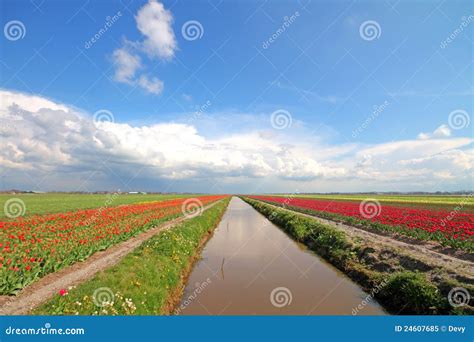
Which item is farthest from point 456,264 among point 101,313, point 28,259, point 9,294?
point 28,259

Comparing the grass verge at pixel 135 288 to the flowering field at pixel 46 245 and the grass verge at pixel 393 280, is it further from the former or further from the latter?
the grass verge at pixel 393 280

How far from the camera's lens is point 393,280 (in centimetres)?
1084

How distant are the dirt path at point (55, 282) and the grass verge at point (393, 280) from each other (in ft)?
35.3

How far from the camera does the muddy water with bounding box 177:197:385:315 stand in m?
10.3

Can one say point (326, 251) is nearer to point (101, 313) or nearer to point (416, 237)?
point (416, 237)

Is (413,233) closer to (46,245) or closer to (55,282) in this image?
(55,282)

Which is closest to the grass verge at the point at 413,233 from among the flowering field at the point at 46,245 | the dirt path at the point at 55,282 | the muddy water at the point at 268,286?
the muddy water at the point at 268,286

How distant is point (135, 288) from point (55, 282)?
371 cm

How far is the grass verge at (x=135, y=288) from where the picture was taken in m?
7.65

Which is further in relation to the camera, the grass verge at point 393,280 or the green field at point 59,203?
the green field at point 59,203

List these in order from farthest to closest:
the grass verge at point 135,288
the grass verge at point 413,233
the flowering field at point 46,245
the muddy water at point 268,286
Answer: the grass verge at point 413,233, the flowering field at point 46,245, the muddy water at point 268,286, the grass verge at point 135,288

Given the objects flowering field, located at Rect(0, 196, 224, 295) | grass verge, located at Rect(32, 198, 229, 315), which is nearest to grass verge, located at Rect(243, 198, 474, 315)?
grass verge, located at Rect(32, 198, 229, 315)

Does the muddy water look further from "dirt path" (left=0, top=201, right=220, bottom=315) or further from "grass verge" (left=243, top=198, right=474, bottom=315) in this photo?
"dirt path" (left=0, top=201, right=220, bottom=315)

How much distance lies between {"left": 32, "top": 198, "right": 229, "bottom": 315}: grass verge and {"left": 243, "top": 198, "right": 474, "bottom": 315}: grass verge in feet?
24.8
